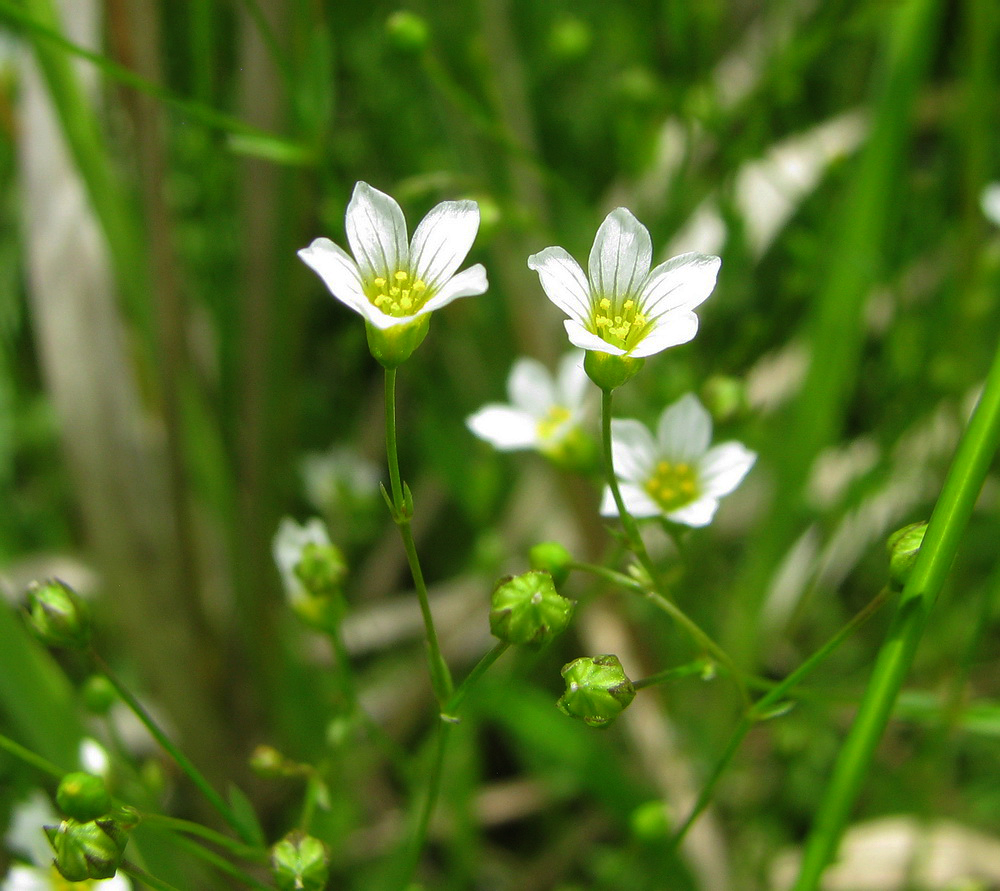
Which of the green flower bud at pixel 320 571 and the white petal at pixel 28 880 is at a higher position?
the green flower bud at pixel 320 571

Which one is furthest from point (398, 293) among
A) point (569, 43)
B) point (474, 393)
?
point (569, 43)

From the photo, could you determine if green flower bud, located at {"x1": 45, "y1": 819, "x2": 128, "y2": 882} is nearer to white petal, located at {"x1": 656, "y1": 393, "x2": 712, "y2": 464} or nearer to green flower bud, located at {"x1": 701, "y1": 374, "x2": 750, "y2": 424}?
white petal, located at {"x1": 656, "y1": 393, "x2": 712, "y2": 464}

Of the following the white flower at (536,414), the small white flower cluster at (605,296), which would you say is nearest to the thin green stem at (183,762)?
the small white flower cluster at (605,296)

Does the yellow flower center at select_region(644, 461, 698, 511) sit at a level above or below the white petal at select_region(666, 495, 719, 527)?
above

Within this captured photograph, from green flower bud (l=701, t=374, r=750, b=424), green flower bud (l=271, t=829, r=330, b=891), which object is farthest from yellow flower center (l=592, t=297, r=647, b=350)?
green flower bud (l=271, t=829, r=330, b=891)

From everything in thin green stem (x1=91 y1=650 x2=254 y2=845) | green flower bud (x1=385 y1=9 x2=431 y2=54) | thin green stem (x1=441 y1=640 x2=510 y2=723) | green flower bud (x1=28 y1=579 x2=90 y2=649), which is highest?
green flower bud (x1=385 y1=9 x2=431 y2=54)

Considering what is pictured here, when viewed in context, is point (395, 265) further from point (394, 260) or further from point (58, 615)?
point (58, 615)

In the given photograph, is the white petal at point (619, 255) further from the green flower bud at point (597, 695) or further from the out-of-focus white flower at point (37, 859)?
the out-of-focus white flower at point (37, 859)

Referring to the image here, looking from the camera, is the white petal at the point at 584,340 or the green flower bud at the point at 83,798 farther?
the green flower bud at the point at 83,798
